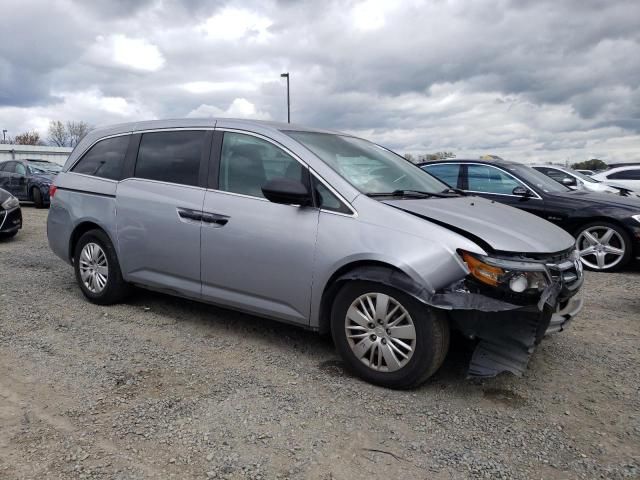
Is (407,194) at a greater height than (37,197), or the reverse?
(407,194)

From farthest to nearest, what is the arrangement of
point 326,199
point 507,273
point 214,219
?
point 214,219 → point 326,199 → point 507,273

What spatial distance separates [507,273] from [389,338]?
810mm

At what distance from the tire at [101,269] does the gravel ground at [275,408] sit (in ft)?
1.14

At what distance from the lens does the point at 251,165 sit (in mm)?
3982

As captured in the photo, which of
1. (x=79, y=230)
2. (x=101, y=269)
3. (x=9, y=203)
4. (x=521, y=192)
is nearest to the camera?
(x=101, y=269)

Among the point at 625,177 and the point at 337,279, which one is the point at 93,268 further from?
the point at 625,177

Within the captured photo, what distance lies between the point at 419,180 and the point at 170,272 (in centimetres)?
222

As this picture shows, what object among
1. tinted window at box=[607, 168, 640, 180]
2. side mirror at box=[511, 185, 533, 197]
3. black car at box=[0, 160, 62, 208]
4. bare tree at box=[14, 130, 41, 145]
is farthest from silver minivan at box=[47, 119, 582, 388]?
bare tree at box=[14, 130, 41, 145]

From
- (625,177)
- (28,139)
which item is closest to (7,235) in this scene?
(625,177)

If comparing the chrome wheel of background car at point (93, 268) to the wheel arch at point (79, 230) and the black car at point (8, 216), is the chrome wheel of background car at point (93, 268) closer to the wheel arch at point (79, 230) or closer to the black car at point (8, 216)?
the wheel arch at point (79, 230)

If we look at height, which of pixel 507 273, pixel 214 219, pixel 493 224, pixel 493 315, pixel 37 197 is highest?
pixel 493 224

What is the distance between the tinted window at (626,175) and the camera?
13.6 meters

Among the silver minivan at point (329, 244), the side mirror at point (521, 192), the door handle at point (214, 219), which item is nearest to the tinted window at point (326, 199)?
the silver minivan at point (329, 244)

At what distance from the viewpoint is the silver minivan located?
3.05 meters
